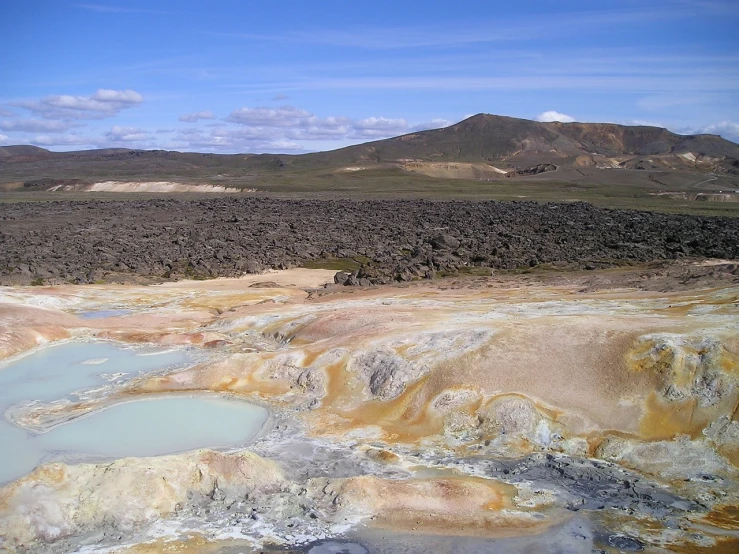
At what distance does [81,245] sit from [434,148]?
147240mm

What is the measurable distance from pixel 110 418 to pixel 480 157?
162m

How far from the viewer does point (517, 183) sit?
109188mm

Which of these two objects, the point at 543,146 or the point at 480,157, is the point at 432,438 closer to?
the point at 480,157

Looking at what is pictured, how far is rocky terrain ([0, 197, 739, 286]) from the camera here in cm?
3612

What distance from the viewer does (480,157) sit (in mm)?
170750

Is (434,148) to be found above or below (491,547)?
above

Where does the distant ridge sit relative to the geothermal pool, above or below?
above

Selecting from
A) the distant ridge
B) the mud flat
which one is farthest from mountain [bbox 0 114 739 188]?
the mud flat

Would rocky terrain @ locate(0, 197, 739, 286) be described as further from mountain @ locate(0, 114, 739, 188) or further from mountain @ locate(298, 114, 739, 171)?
mountain @ locate(298, 114, 739, 171)

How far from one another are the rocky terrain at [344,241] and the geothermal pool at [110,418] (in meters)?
13.9

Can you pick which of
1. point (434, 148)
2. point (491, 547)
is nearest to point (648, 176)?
point (434, 148)

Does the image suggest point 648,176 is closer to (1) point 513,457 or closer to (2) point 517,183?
(2) point 517,183

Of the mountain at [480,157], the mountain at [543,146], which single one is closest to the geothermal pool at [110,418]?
the mountain at [480,157]

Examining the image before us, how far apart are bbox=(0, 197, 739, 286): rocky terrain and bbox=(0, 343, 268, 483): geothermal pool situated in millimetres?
13925
